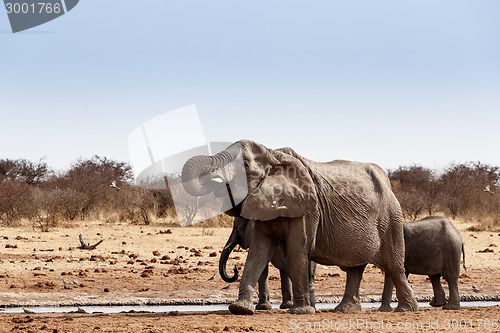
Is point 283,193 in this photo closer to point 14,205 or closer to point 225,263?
point 225,263

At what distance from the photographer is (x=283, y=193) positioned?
9.45m

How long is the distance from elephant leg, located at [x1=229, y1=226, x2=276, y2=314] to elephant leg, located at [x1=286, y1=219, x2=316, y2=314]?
0.96 ft

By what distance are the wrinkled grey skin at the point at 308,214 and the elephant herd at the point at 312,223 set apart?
0.04 feet

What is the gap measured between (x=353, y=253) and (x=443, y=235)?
1.86 meters

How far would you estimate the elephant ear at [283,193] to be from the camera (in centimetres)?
929

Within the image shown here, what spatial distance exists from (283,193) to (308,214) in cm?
47

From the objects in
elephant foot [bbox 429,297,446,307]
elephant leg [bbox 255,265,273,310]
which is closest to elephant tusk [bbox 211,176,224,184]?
elephant leg [bbox 255,265,273,310]

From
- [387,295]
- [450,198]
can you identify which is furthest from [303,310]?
[450,198]

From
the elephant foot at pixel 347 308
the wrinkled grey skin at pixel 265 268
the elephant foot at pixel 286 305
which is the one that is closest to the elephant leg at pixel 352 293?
the elephant foot at pixel 347 308

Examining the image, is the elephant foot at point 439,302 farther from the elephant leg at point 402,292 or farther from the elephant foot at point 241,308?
the elephant foot at point 241,308

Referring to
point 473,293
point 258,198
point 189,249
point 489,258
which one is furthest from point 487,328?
point 189,249

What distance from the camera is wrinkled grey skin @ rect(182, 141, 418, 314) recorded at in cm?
927

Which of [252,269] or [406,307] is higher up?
[252,269]

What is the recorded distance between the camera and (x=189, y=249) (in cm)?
1958
